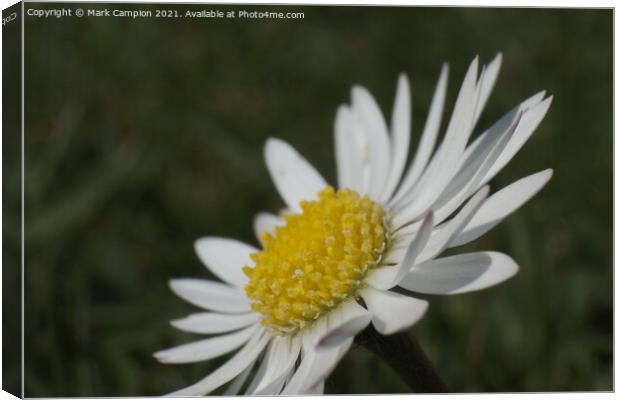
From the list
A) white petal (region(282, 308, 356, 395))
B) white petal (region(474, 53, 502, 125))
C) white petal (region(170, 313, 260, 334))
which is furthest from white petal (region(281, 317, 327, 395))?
white petal (region(474, 53, 502, 125))

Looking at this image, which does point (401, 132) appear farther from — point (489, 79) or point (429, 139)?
point (489, 79)

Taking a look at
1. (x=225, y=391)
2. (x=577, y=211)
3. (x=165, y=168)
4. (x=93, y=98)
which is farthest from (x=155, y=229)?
(x=577, y=211)

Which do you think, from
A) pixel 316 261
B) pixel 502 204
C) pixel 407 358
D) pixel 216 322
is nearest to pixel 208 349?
pixel 216 322

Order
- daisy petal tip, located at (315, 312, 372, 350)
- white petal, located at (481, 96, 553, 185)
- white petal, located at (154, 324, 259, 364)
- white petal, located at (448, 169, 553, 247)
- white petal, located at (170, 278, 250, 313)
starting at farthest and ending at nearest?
1. white petal, located at (170, 278, 250, 313)
2. white petal, located at (154, 324, 259, 364)
3. white petal, located at (481, 96, 553, 185)
4. white petal, located at (448, 169, 553, 247)
5. daisy petal tip, located at (315, 312, 372, 350)

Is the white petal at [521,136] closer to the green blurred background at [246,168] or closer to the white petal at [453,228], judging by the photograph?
the white petal at [453,228]

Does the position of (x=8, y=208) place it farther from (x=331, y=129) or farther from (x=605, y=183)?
(x=605, y=183)

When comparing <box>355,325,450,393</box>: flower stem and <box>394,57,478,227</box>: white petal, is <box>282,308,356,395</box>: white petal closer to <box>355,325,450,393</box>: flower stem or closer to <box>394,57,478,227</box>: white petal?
<box>355,325,450,393</box>: flower stem

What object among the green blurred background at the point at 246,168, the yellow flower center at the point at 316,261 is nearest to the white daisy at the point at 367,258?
the yellow flower center at the point at 316,261
